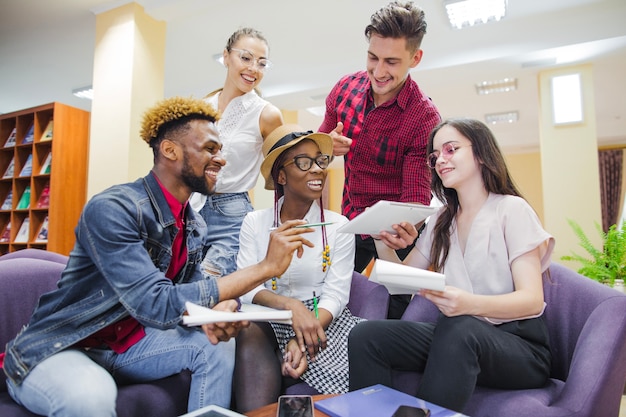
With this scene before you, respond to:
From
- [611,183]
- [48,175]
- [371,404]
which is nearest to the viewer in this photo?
[371,404]

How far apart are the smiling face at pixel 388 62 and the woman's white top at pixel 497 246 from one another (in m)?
0.79

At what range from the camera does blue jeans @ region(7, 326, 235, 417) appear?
4.33ft

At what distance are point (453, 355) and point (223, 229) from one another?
1.38 meters

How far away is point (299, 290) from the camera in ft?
6.79

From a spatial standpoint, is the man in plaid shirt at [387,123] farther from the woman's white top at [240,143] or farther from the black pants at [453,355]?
the black pants at [453,355]

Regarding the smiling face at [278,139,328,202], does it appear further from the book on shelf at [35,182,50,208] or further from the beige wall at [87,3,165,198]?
the book on shelf at [35,182,50,208]

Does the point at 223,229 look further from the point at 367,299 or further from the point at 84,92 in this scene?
the point at 84,92

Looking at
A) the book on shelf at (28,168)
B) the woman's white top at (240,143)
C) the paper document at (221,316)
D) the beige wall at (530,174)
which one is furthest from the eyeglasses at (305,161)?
the beige wall at (530,174)

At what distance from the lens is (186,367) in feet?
5.32

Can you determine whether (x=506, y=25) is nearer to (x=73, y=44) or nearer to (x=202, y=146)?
(x=202, y=146)

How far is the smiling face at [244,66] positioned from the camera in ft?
8.69

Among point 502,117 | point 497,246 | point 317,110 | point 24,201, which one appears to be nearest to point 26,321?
point 497,246

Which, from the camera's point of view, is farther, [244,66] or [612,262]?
[612,262]

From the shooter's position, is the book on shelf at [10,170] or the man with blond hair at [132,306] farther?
the book on shelf at [10,170]
